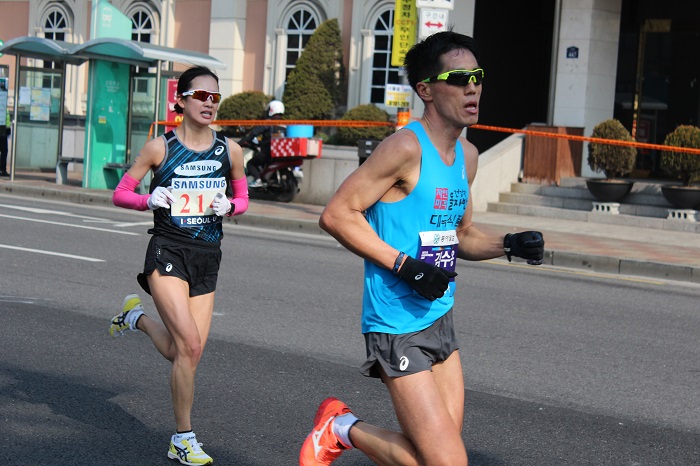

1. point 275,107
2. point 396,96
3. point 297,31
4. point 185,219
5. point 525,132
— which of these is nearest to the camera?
point 185,219

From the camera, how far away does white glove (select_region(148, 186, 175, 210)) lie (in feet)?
17.9

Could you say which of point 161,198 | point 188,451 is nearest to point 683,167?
point 161,198

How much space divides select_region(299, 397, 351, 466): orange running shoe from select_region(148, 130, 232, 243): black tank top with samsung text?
1553mm

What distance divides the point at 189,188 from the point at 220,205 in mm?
174

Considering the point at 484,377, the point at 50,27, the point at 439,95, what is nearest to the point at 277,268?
the point at 484,377

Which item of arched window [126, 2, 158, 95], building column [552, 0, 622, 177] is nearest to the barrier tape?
building column [552, 0, 622, 177]

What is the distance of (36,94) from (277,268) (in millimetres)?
12751

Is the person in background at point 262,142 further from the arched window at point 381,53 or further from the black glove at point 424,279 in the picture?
the black glove at point 424,279

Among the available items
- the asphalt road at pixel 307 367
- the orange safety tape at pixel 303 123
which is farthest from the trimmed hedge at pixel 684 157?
the asphalt road at pixel 307 367

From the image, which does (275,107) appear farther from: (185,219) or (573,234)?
(185,219)

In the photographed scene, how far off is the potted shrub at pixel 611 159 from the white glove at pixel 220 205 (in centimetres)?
1346

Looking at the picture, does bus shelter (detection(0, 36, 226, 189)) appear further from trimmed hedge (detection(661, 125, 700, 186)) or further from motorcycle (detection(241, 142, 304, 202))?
trimmed hedge (detection(661, 125, 700, 186))

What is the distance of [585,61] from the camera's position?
67.4ft

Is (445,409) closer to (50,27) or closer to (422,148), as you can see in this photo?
(422,148)
